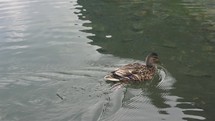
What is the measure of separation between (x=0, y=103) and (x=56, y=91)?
1.64m

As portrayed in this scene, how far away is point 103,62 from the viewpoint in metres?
15.1

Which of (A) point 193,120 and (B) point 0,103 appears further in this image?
(B) point 0,103

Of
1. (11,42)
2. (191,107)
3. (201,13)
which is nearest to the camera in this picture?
(191,107)

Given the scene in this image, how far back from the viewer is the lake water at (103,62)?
35.8 feet

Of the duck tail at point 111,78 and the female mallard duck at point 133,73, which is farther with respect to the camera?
the female mallard duck at point 133,73

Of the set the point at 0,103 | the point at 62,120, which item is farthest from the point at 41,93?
the point at 62,120

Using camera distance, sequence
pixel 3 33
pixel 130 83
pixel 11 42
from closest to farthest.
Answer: pixel 130 83 < pixel 11 42 < pixel 3 33

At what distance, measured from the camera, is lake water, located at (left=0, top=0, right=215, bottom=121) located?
35.8ft

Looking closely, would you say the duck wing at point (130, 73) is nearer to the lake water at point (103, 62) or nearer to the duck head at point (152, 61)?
the lake water at point (103, 62)

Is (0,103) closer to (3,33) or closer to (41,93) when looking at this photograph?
(41,93)

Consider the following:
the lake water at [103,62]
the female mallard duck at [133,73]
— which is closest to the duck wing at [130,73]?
the female mallard duck at [133,73]

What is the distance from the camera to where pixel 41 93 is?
479 inches

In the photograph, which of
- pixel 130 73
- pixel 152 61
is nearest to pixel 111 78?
pixel 130 73

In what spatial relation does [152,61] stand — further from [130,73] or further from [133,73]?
[130,73]
